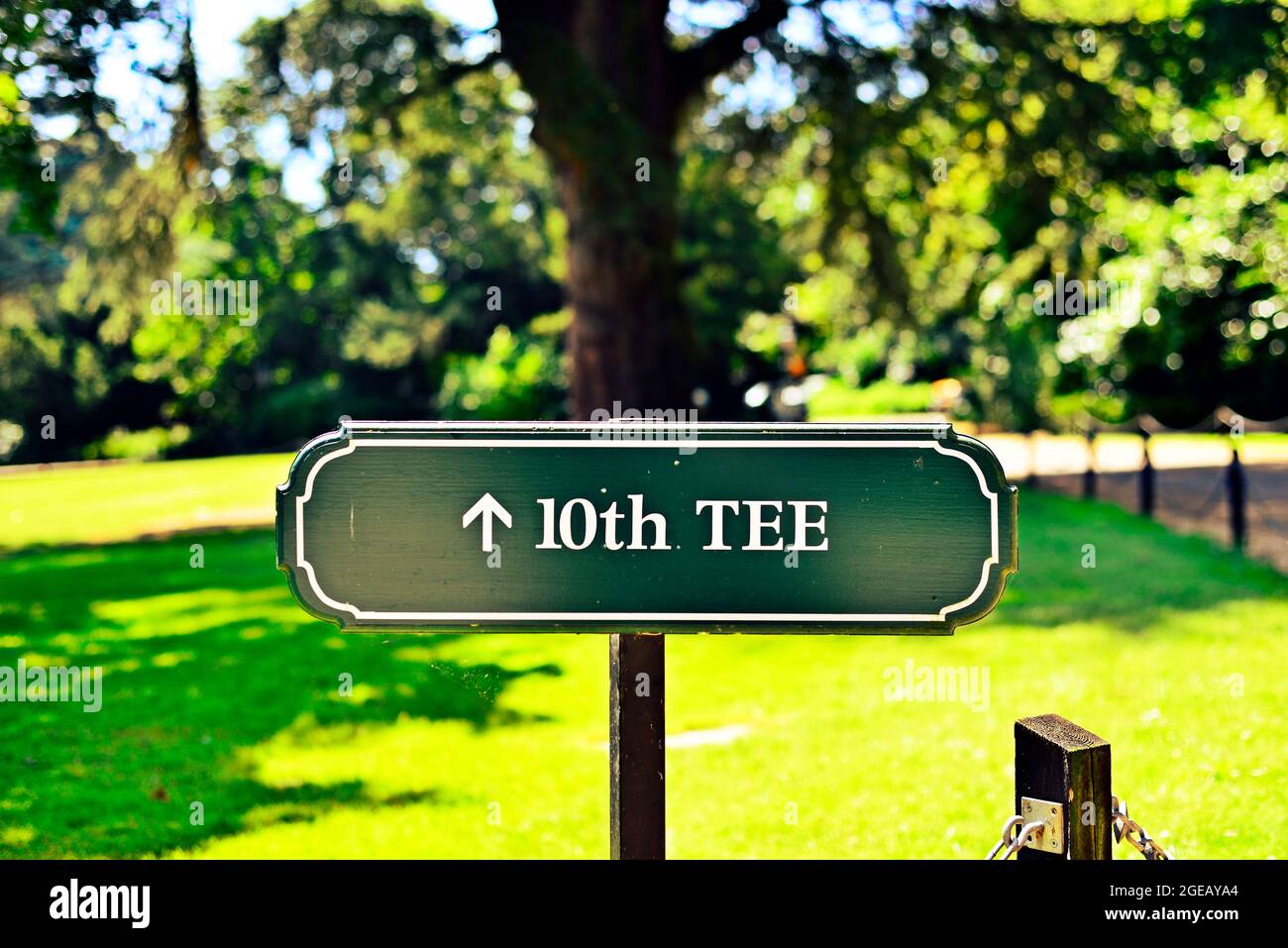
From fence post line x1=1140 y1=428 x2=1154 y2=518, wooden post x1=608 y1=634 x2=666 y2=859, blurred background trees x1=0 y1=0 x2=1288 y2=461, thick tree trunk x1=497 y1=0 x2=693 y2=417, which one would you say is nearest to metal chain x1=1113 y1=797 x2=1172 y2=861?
wooden post x1=608 y1=634 x2=666 y2=859

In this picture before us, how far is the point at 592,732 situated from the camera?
7.41 meters

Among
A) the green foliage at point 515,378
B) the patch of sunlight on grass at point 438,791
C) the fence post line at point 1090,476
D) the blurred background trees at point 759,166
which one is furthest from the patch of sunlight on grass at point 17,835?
the green foliage at point 515,378

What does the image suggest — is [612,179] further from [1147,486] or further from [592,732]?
[592,732]

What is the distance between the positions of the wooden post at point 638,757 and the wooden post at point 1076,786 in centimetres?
72

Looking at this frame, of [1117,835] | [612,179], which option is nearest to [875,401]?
[612,179]

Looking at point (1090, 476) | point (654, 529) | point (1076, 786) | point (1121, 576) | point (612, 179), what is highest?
point (612, 179)

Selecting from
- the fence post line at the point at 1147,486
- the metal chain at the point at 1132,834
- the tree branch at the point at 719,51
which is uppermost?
the tree branch at the point at 719,51

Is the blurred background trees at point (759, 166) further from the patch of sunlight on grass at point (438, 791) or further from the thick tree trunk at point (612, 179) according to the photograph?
the patch of sunlight on grass at point (438, 791)

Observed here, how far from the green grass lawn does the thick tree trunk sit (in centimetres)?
631

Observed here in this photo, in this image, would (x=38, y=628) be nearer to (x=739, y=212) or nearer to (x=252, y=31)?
(x=252, y=31)

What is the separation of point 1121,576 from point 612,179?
6.88m

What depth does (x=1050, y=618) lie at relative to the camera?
10648mm

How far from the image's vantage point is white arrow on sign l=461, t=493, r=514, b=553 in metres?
2.59

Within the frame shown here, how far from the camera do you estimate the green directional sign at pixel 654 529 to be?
2.57 metres
